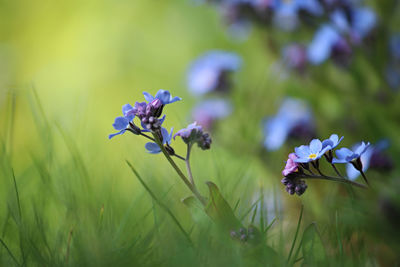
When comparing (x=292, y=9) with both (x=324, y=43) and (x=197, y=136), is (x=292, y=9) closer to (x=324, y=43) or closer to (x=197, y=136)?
(x=324, y=43)

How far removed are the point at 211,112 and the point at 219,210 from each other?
31.1 inches

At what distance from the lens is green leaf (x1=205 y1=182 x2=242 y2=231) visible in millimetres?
556

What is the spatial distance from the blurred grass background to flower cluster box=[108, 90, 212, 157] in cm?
7

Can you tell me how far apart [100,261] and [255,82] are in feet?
4.57

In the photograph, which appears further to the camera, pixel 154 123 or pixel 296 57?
pixel 296 57

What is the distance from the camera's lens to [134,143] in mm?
1094

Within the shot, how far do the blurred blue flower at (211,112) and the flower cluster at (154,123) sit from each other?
690 millimetres

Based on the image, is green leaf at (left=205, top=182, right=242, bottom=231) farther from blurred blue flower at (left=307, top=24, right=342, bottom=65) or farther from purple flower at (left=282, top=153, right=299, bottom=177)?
blurred blue flower at (left=307, top=24, right=342, bottom=65)

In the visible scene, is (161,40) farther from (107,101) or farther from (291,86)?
(291,86)

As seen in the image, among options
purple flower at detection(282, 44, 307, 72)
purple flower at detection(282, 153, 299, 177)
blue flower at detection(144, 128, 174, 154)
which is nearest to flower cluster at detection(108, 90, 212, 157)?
blue flower at detection(144, 128, 174, 154)

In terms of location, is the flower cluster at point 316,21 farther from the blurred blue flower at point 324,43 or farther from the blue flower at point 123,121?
the blue flower at point 123,121

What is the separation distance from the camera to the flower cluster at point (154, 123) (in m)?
0.55

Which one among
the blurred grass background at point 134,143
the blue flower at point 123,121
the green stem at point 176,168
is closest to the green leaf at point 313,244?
the blurred grass background at point 134,143

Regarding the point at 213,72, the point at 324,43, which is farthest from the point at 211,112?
the point at 324,43
